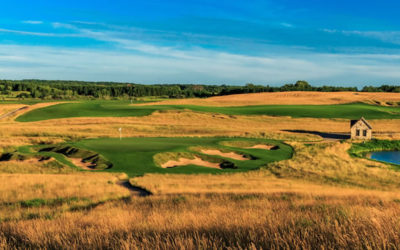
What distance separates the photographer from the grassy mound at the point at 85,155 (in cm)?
3194

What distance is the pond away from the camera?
46756 millimetres

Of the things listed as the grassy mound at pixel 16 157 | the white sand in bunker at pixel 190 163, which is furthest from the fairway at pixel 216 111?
the white sand in bunker at pixel 190 163

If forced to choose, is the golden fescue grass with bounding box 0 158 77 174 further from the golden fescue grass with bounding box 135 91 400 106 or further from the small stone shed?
the golden fescue grass with bounding box 135 91 400 106

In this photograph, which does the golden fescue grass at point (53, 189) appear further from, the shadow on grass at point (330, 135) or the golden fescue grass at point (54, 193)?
the shadow on grass at point (330, 135)

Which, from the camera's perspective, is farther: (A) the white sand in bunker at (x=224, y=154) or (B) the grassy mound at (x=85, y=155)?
(A) the white sand in bunker at (x=224, y=154)

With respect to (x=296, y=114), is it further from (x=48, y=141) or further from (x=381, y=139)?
(x=48, y=141)

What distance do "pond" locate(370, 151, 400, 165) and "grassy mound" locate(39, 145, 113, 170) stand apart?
3539cm

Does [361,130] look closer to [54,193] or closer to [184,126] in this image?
[184,126]

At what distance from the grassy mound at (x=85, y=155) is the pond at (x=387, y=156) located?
3539 cm

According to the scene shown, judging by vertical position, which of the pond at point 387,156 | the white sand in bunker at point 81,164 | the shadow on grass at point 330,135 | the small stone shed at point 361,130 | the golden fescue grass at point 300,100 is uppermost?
the golden fescue grass at point 300,100

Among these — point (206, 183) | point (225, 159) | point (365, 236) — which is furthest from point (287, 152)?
point (365, 236)

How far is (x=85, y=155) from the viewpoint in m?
35.4

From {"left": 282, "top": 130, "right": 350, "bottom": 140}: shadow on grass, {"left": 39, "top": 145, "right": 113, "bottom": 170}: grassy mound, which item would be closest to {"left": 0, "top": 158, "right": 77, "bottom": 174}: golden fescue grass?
{"left": 39, "top": 145, "right": 113, "bottom": 170}: grassy mound

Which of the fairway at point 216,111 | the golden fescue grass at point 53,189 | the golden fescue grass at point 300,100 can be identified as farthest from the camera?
the golden fescue grass at point 300,100
